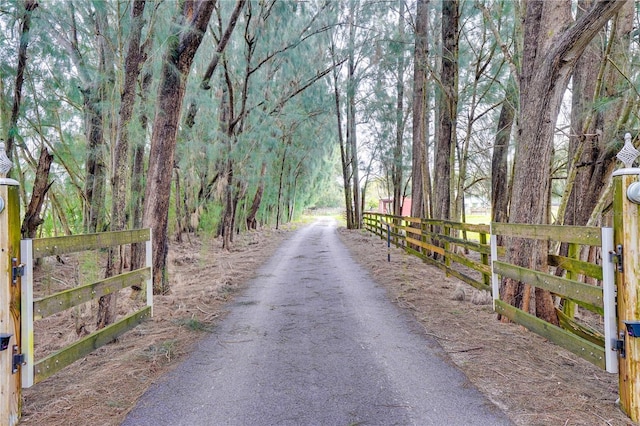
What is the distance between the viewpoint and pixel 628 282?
245 centimetres

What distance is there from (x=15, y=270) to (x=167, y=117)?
13.7ft

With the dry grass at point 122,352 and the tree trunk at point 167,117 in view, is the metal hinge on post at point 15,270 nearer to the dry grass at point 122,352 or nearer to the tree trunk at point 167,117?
the dry grass at point 122,352

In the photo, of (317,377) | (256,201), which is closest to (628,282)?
(317,377)

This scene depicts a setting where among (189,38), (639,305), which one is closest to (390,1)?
(189,38)

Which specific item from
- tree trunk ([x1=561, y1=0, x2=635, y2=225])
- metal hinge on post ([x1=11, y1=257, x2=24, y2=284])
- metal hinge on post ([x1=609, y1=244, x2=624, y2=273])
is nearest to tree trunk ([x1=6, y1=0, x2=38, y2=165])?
metal hinge on post ([x1=11, y1=257, x2=24, y2=284])

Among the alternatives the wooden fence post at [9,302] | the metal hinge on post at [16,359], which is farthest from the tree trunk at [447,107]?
the metal hinge on post at [16,359]

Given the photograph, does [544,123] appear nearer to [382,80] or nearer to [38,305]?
[38,305]

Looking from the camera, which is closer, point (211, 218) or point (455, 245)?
point (455, 245)

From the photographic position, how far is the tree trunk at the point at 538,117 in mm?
4020

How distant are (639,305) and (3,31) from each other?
25.3 ft

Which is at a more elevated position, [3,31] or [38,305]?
[3,31]

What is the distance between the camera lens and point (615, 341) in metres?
2.54

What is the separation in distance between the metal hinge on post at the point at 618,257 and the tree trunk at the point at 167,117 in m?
5.57

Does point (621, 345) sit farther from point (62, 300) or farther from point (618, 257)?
point (62, 300)
